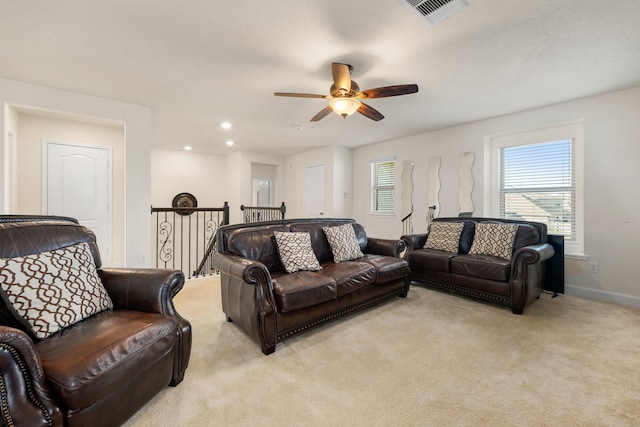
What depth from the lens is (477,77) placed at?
2811 millimetres

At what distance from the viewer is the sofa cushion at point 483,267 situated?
2904 millimetres

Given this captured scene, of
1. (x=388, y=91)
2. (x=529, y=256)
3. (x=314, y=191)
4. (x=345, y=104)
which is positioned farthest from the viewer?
(x=314, y=191)

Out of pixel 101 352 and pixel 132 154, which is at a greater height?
pixel 132 154

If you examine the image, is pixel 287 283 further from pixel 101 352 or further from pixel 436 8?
pixel 436 8

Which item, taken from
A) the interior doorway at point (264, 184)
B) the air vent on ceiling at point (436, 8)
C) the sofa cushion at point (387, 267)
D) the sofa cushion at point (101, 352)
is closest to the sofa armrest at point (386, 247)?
the sofa cushion at point (387, 267)

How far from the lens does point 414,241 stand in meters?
3.86

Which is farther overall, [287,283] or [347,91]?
[347,91]

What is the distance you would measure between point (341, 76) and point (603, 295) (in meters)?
3.86

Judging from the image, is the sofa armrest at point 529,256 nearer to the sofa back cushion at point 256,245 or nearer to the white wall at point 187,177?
the sofa back cushion at point 256,245

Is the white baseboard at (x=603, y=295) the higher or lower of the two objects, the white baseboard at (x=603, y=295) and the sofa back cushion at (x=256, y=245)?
the lower

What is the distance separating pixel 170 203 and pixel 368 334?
5.67 m

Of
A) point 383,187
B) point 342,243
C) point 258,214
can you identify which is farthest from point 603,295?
point 258,214

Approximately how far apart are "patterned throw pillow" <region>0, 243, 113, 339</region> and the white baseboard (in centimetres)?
475

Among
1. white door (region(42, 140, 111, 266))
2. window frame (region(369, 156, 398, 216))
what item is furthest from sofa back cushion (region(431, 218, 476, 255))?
→ white door (region(42, 140, 111, 266))
